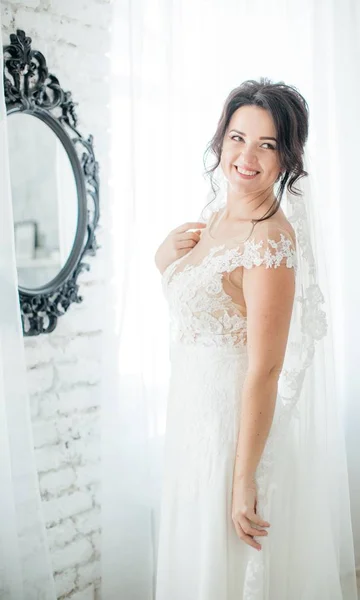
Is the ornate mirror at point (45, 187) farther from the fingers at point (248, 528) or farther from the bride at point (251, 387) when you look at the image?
the fingers at point (248, 528)

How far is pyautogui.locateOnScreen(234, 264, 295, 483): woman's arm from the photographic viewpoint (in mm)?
1478

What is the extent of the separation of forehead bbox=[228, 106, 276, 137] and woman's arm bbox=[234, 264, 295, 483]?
368mm

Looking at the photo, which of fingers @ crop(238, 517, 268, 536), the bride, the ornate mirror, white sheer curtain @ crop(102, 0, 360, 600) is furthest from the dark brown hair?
fingers @ crop(238, 517, 268, 536)

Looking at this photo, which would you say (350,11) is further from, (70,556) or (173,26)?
(70,556)

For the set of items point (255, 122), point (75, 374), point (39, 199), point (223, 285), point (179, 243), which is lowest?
point (75, 374)

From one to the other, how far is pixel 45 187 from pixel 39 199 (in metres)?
0.04

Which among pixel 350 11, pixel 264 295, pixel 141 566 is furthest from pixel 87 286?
pixel 350 11

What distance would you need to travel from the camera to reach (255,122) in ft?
5.34

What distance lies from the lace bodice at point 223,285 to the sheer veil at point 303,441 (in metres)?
0.10

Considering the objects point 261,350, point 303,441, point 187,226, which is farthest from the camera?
point 187,226

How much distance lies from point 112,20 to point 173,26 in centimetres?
20

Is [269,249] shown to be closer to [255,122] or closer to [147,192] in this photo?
[255,122]

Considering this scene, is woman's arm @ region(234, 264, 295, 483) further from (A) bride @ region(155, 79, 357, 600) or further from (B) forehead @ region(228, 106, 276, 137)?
(B) forehead @ region(228, 106, 276, 137)

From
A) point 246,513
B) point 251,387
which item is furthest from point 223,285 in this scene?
point 246,513
